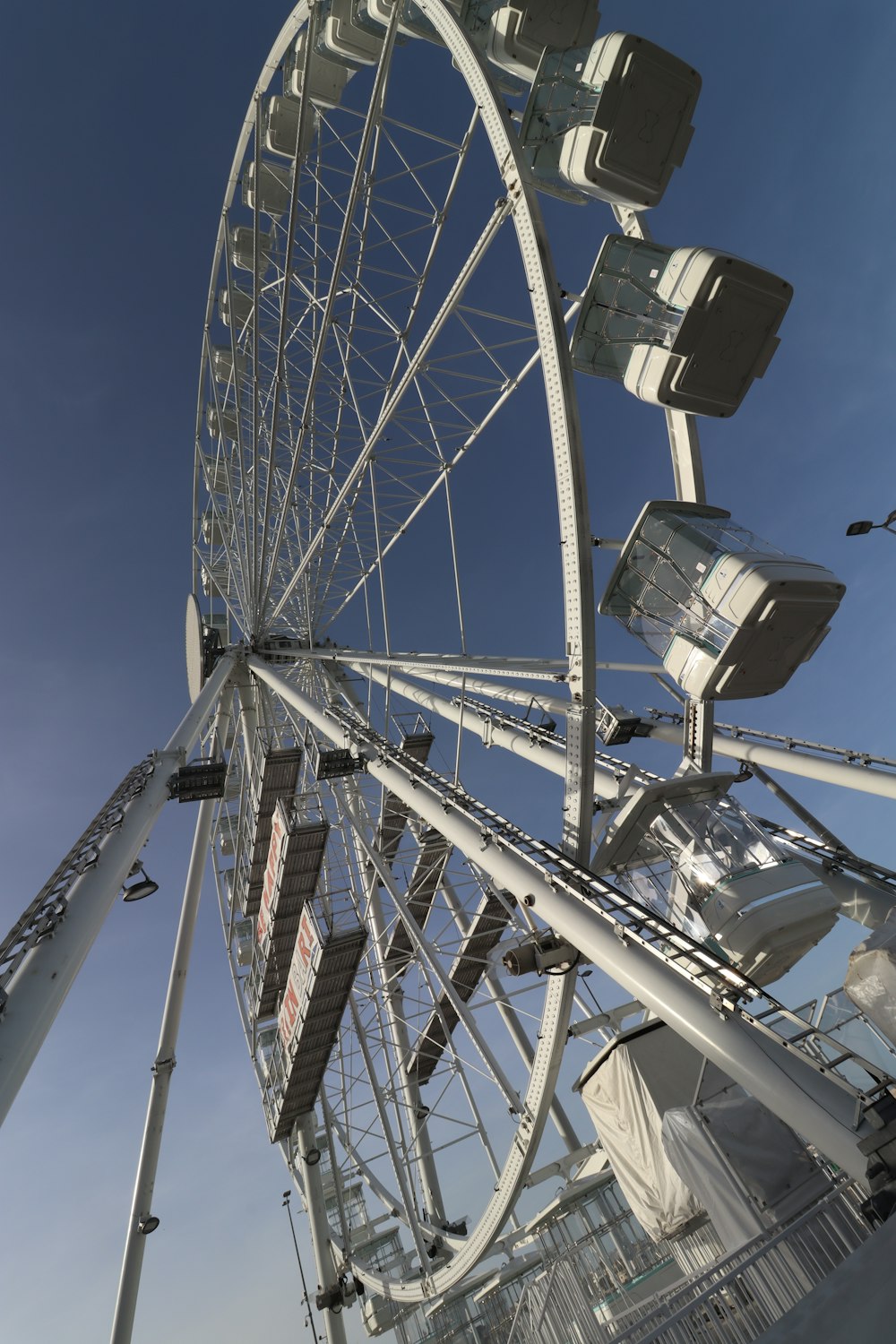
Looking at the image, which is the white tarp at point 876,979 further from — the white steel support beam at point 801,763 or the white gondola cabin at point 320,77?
the white gondola cabin at point 320,77

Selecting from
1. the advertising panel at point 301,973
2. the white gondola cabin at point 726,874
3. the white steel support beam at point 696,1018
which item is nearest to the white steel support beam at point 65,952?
the white steel support beam at point 696,1018

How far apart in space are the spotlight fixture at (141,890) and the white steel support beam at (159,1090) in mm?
5602

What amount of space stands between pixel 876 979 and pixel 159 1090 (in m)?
17.8

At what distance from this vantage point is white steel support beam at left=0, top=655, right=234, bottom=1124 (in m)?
5.45

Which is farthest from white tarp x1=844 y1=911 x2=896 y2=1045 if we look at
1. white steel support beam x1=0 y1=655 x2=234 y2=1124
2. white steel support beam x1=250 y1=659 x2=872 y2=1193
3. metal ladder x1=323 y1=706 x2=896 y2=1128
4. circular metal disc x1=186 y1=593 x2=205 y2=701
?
circular metal disc x1=186 y1=593 x2=205 y2=701

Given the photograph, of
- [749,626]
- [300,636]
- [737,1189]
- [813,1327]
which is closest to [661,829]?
[749,626]

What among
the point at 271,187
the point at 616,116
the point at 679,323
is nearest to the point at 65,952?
the point at 679,323

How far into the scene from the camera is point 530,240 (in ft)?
25.8

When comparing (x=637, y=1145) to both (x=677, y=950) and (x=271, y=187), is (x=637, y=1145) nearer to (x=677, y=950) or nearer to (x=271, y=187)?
(x=677, y=950)

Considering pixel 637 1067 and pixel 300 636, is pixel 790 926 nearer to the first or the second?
pixel 637 1067

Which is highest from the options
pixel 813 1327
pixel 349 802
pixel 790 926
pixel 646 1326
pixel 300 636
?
pixel 300 636

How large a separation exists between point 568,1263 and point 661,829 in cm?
1005

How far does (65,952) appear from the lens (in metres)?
6.52

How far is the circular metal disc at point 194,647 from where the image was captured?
71.6 ft
